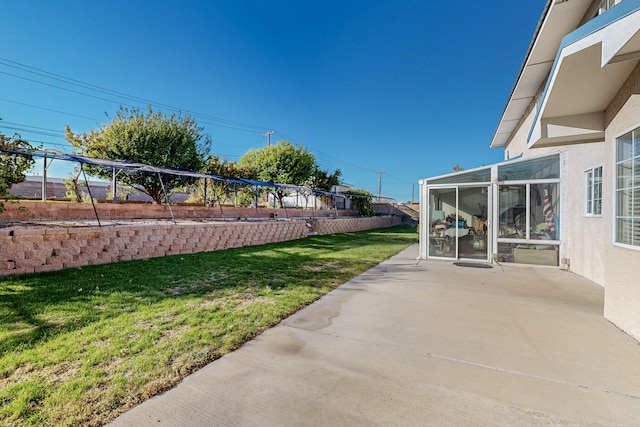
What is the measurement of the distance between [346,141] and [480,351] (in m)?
40.8

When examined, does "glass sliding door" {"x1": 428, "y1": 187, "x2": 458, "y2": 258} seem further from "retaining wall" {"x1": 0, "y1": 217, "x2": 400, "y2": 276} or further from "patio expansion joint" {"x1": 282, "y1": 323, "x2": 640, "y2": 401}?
"retaining wall" {"x1": 0, "y1": 217, "x2": 400, "y2": 276}

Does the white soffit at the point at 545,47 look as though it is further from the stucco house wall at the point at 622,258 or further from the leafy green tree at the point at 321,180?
the leafy green tree at the point at 321,180

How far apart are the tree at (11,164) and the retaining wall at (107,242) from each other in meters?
0.82

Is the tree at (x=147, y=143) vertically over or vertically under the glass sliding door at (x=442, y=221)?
over

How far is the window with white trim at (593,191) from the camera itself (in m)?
5.80

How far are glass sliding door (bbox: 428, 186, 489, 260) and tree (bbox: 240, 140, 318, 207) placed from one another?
1464cm

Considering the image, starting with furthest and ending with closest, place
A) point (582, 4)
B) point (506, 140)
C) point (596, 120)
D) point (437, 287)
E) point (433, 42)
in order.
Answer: point (433, 42) → point (506, 140) → point (437, 287) → point (582, 4) → point (596, 120)

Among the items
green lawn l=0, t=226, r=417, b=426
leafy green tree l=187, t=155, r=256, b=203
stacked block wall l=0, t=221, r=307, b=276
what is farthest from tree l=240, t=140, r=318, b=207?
green lawn l=0, t=226, r=417, b=426

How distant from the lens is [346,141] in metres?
41.9

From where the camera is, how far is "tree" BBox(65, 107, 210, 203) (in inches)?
550

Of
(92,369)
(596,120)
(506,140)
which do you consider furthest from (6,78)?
(506,140)

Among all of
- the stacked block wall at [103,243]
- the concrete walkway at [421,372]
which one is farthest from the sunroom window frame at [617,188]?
the stacked block wall at [103,243]

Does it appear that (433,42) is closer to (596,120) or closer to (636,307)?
(596,120)

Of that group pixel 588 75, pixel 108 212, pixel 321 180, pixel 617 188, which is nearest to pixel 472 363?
pixel 617 188
